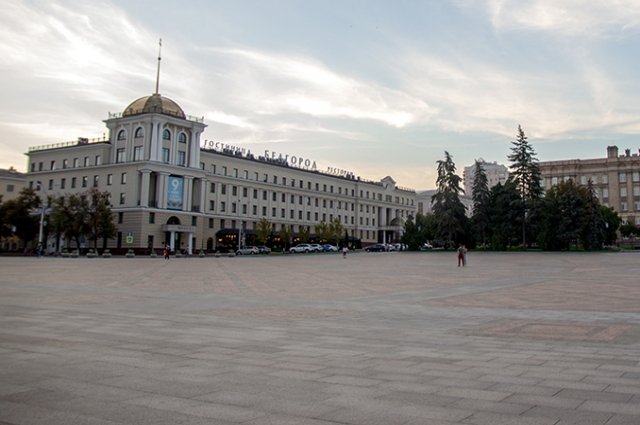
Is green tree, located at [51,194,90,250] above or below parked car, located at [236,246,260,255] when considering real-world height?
above

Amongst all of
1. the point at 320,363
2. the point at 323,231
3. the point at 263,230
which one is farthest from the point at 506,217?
the point at 320,363

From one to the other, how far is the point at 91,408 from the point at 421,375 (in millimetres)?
3887

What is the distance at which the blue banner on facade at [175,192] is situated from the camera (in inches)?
3155

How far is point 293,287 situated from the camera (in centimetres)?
2153

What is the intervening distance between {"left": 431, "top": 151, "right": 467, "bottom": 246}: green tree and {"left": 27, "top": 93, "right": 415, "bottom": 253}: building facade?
32285mm

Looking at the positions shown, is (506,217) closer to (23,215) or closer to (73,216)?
(73,216)

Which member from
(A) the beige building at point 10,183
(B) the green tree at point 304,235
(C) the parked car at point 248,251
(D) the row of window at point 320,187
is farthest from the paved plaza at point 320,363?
(A) the beige building at point 10,183

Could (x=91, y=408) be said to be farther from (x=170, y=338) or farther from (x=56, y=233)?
(x=56, y=233)

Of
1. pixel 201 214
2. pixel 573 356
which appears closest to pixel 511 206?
pixel 201 214

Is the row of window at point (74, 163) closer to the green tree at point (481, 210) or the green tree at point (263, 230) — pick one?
the green tree at point (263, 230)

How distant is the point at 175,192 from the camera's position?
81188mm

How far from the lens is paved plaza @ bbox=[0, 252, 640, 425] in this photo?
17.1 ft

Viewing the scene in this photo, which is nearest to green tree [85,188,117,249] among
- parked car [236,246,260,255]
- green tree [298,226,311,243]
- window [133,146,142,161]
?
window [133,146,142,161]

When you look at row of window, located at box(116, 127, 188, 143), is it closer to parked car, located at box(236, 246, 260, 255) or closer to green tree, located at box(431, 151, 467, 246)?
parked car, located at box(236, 246, 260, 255)
